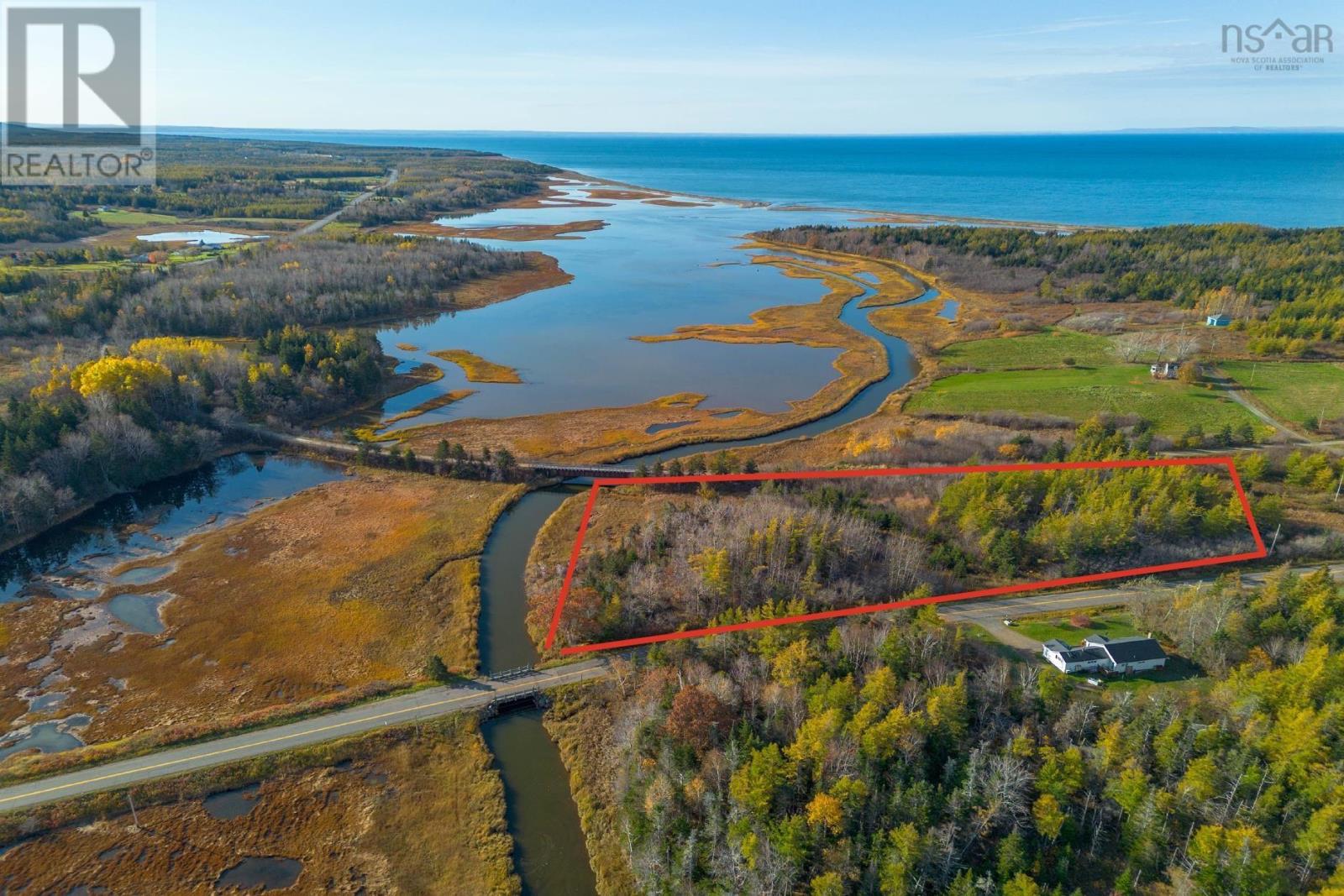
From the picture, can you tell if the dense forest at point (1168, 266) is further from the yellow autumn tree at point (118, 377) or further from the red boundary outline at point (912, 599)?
the yellow autumn tree at point (118, 377)

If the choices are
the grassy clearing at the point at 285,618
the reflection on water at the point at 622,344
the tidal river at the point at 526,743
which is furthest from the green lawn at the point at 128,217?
the tidal river at the point at 526,743

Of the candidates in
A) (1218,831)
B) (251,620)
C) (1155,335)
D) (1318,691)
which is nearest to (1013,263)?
(1155,335)

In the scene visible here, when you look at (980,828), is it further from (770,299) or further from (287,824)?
(770,299)

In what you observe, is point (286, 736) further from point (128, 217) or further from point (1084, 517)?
point (128, 217)

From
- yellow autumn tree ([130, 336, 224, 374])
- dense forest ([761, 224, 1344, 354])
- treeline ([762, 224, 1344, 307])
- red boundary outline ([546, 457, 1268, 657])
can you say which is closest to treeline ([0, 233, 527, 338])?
yellow autumn tree ([130, 336, 224, 374])

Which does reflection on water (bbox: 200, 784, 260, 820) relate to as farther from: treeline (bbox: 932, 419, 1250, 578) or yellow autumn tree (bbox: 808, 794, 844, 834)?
treeline (bbox: 932, 419, 1250, 578)
